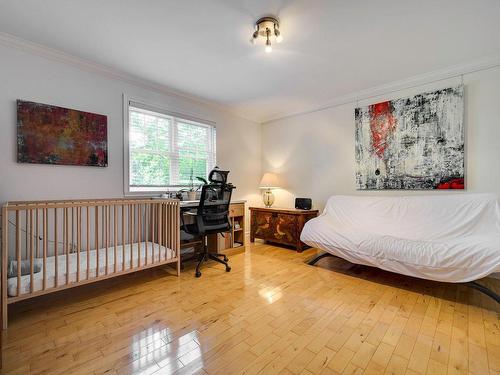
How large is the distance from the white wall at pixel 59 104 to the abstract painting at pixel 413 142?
2.72 m

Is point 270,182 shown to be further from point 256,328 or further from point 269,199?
point 256,328

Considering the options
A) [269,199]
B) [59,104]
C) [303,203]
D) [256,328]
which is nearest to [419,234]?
[303,203]

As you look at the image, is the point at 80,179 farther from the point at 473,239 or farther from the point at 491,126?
the point at 491,126

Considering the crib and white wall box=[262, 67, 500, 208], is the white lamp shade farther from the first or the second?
the crib

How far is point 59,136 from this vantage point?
2.35 metres

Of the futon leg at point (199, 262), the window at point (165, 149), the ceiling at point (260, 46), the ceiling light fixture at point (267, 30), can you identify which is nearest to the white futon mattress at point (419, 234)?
the futon leg at point (199, 262)

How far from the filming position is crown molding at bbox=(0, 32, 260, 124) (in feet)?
6.96

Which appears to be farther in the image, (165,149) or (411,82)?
(165,149)

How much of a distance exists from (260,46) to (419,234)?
→ 260 centimetres

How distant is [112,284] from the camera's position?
240cm

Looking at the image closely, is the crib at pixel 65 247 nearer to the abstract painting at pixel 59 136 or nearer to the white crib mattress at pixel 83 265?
the white crib mattress at pixel 83 265

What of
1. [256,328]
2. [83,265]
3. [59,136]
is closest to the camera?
[256,328]

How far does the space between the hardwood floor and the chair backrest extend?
58 centimetres

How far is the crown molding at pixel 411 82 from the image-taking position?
8.29ft
